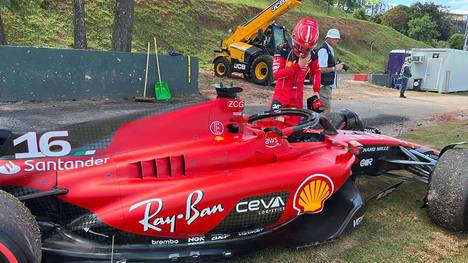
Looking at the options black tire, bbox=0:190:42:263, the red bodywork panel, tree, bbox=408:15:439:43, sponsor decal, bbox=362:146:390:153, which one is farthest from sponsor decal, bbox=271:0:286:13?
tree, bbox=408:15:439:43

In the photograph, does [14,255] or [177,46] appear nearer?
[14,255]

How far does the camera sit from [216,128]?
11.5ft

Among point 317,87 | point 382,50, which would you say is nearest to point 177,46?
point 317,87

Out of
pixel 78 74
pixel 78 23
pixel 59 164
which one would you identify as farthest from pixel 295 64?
pixel 78 23

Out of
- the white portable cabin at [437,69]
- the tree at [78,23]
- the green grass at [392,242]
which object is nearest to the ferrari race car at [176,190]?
the green grass at [392,242]

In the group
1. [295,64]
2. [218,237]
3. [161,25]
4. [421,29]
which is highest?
[421,29]

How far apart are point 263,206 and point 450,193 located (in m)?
1.87

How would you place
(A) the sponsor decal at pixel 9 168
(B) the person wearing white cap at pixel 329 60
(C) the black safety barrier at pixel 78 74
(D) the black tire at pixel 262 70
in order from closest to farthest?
(A) the sponsor decal at pixel 9 168 < (B) the person wearing white cap at pixel 329 60 < (C) the black safety barrier at pixel 78 74 < (D) the black tire at pixel 262 70

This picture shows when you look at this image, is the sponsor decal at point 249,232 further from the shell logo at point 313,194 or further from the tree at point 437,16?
the tree at point 437,16

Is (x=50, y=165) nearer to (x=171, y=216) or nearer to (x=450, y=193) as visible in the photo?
(x=171, y=216)

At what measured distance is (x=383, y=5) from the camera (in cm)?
8856

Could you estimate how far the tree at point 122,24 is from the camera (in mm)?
13383

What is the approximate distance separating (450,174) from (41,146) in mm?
3511

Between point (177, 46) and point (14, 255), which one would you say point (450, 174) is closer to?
point (14, 255)
